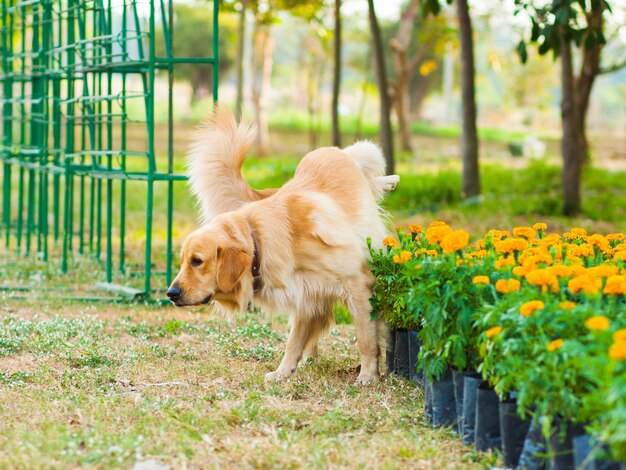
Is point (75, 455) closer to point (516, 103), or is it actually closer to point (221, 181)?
point (221, 181)

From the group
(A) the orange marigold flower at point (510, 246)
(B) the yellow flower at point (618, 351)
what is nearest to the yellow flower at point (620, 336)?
(B) the yellow flower at point (618, 351)

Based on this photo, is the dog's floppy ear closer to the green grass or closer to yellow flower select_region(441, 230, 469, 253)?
the green grass

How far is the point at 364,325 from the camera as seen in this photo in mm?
5270

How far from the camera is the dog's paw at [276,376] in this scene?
17.2 feet

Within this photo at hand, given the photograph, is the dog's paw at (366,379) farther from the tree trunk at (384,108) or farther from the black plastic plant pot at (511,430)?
the tree trunk at (384,108)

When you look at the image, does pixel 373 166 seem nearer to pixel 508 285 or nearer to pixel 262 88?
pixel 508 285

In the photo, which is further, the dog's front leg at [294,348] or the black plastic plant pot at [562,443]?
the dog's front leg at [294,348]

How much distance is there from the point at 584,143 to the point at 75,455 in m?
13.2

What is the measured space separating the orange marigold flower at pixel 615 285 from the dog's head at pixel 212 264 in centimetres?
203

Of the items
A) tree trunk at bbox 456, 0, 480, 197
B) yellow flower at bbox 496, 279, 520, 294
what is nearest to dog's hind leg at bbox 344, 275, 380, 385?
yellow flower at bbox 496, 279, 520, 294

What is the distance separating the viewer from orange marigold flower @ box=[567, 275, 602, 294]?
3.58 metres

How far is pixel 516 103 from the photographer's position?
4884 cm

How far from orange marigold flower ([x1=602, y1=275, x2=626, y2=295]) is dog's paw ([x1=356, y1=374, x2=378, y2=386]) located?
1.87 meters

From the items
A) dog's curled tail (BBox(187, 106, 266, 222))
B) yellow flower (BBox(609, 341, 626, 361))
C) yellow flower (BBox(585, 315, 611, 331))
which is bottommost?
yellow flower (BBox(609, 341, 626, 361))
